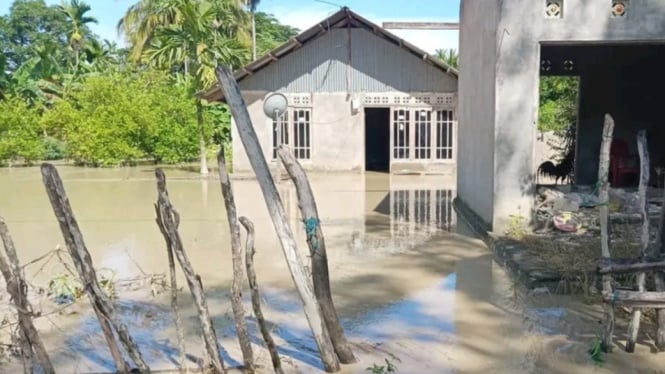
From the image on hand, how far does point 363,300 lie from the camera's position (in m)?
6.08

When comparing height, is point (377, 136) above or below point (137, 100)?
below

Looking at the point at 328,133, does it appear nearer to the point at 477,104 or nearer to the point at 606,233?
the point at 477,104

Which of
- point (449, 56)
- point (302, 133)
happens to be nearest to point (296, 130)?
point (302, 133)

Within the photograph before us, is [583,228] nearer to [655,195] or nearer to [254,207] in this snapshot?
[655,195]

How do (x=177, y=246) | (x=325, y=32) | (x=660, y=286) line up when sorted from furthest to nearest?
(x=325, y=32)
(x=660, y=286)
(x=177, y=246)

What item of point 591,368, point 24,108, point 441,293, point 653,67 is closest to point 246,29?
point 24,108

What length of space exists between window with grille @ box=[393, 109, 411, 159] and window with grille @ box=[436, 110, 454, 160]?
0.90m

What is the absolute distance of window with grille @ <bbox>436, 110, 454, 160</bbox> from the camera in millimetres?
18375

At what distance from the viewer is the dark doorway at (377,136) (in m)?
23.3

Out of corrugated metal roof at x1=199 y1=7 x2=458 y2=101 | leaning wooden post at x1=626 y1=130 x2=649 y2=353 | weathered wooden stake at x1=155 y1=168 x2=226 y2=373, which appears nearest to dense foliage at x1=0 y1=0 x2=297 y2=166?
corrugated metal roof at x1=199 y1=7 x2=458 y2=101

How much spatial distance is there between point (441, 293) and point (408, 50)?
12.7 m

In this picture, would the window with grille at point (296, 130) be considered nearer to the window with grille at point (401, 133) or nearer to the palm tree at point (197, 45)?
the palm tree at point (197, 45)

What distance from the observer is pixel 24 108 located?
21375 millimetres

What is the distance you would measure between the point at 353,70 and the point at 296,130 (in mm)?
2459
